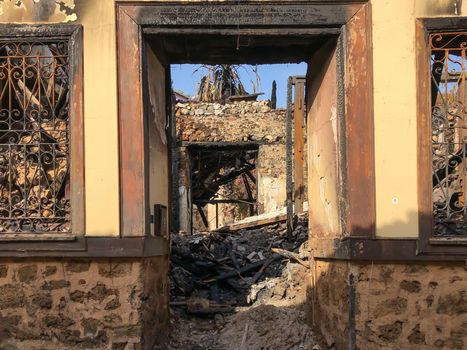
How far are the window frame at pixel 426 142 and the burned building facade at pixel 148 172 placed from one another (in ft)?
0.04

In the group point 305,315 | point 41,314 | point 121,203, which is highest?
point 121,203

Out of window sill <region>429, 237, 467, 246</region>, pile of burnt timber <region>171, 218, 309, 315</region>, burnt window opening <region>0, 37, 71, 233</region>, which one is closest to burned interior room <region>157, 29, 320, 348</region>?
pile of burnt timber <region>171, 218, 309, 315</region>

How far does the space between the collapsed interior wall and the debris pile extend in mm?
2164

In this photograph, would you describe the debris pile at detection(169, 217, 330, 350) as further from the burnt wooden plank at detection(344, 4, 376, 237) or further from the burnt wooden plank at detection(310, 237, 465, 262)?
the burnt wooden plank at detection(344, 4, 376, 237)

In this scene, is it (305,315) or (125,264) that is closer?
(125,264)

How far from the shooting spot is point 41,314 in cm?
499

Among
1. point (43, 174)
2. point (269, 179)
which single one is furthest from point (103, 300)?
point (269, 179)

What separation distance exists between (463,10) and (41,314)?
484 cm

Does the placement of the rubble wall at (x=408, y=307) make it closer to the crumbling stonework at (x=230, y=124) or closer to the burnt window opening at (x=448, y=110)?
the burnt window opening at (x=448, y=110)

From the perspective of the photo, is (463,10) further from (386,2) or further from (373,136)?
(373,136)

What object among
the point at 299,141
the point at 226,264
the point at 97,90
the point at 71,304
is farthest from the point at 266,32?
Result: the point at 299,141

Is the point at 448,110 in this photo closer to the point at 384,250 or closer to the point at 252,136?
the point at 384,250

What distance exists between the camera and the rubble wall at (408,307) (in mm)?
4871

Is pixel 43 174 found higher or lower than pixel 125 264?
higher
